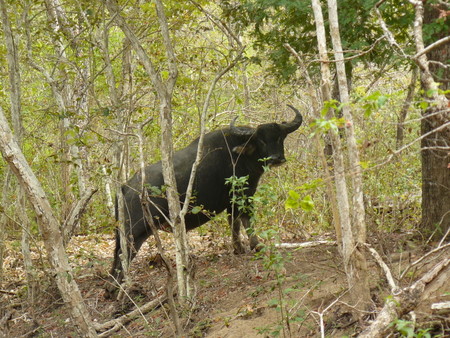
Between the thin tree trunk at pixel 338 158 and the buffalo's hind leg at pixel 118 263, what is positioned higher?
the thin tree trunk at pixel 338 158

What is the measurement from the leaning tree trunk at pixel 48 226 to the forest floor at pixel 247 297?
626 millimetres

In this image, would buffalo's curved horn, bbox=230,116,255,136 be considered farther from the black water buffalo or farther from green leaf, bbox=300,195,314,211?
green leaf, bbox=300,195,314,211

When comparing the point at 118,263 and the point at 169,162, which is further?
the point at 118,263

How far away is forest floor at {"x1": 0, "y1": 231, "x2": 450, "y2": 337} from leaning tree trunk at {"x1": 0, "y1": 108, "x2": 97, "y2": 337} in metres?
0.63

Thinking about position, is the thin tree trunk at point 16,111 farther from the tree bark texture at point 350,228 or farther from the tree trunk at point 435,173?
the tree trunk at point 435,173

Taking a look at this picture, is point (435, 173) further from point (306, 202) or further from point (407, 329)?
point (306, 202)

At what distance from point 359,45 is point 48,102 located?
9562 mm

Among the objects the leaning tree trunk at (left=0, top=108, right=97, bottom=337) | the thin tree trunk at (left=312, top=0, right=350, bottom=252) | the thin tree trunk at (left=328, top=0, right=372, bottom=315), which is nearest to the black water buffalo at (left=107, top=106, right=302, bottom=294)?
the leaning tree trunk at (left=0, top=108, right=97, bottom=337)

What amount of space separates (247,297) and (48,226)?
2.57 metres

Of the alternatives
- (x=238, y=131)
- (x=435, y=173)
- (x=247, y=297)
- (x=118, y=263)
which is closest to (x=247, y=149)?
(x=238, y=131)

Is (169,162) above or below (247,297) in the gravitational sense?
above

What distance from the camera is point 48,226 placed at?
5840mm

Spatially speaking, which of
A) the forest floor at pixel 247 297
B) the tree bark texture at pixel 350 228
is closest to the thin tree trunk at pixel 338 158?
the tree bark texture at pixel 350 228

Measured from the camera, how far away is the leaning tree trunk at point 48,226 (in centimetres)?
574
